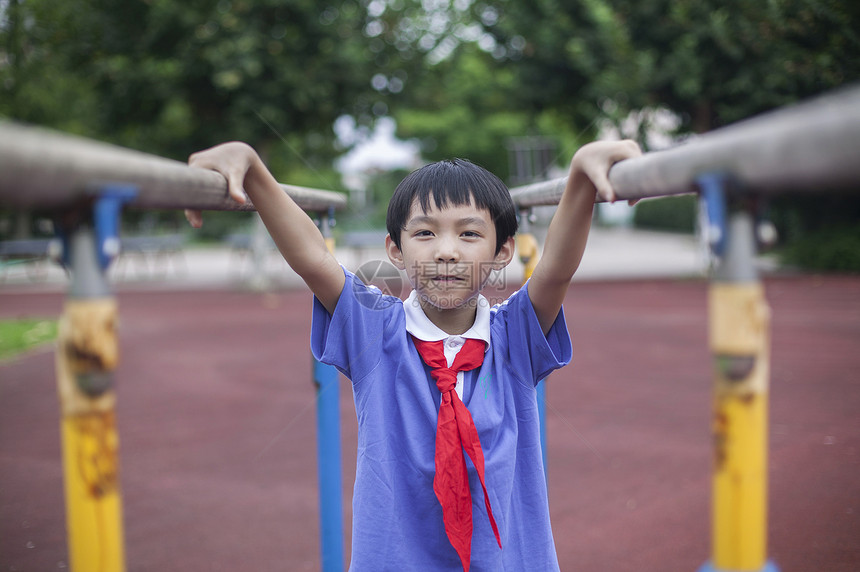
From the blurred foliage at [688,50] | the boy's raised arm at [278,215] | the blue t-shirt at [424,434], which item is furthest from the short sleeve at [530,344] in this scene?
the blurred foliage at [688,50]

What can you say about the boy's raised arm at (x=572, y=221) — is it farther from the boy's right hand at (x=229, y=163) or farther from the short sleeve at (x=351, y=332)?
the boy's right hand at (x=229, y=163)

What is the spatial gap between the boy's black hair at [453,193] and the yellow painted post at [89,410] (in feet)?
Answer: 2.74

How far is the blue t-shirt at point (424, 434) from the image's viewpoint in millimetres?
1368

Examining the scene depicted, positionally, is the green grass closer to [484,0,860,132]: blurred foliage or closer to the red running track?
the red running track

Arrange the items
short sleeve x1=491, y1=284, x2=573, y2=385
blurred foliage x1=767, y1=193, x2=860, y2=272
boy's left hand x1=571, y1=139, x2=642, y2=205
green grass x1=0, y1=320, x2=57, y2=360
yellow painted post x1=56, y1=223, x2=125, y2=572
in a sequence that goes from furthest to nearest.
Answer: blurred foliage x1=767, y1=193, x2=860, y2=272 → green grass x1=0, y1=320, x2=57, y2=360 → short sleeve x1=491, y1=284, x2=573, y2=385 → boy's left hand x1=571, y1=139, x2=642, y2=205 → yellow painted post x1=56, y1=223, x2=125, y2=572

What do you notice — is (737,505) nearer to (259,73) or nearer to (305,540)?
(305,540)

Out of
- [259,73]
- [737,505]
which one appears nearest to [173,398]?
[737,505]

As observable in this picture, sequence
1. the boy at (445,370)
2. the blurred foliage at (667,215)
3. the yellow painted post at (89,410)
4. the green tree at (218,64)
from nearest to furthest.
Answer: the yellow painted post at (89,410), the boy at (445,370), the green tree at (218,64), the blurred foliage at (667,215)

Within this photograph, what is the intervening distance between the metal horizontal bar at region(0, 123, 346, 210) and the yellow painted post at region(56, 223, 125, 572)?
0.06 metres

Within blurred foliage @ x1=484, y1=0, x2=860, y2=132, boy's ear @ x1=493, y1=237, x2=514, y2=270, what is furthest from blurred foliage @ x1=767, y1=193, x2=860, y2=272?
boy's ear @ x1=493, y1=237, x2=514, y2=270

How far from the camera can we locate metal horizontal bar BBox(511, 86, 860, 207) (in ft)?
1.80

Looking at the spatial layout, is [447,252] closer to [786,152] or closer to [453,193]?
[453,193]

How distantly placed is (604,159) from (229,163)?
561mm

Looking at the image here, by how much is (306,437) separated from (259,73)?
23.5 ft
